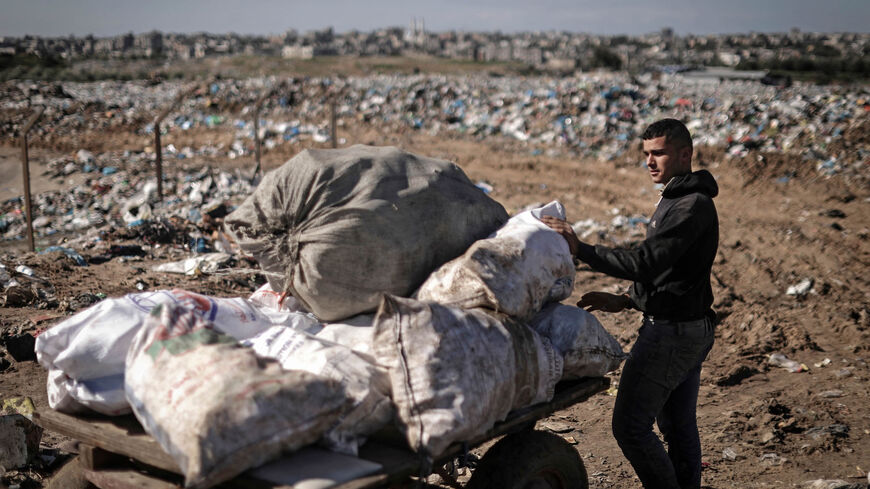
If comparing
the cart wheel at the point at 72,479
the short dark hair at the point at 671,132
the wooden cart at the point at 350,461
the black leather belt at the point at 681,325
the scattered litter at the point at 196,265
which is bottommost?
the scattered litter at the point at 196,265

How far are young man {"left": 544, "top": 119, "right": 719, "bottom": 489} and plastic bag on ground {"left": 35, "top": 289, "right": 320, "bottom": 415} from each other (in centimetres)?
154

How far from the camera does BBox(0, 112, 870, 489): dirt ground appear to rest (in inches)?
147

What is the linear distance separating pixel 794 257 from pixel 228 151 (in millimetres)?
11152

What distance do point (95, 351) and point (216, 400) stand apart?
2.00 ft

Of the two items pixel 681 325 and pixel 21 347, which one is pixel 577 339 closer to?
pixel 681 325

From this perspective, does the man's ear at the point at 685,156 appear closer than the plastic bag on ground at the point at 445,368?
No

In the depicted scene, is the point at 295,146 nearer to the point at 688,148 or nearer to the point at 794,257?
the point at 794,257

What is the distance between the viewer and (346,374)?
6.26 feet

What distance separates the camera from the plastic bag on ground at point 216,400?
1.59 meters

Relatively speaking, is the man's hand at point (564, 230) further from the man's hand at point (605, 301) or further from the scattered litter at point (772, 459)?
the scattered litter at point (772, 459)

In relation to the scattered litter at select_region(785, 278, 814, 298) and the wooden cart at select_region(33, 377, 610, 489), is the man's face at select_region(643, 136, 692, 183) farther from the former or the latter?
the scattered litter at select_region(785, 278, 814, 298)

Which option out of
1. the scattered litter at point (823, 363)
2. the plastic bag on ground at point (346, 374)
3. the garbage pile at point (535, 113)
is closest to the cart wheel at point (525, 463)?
the plastic bag on ground at point (346, 374)

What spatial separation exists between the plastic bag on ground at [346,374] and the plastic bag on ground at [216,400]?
0.07 meters

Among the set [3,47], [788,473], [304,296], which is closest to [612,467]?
[788,473]
